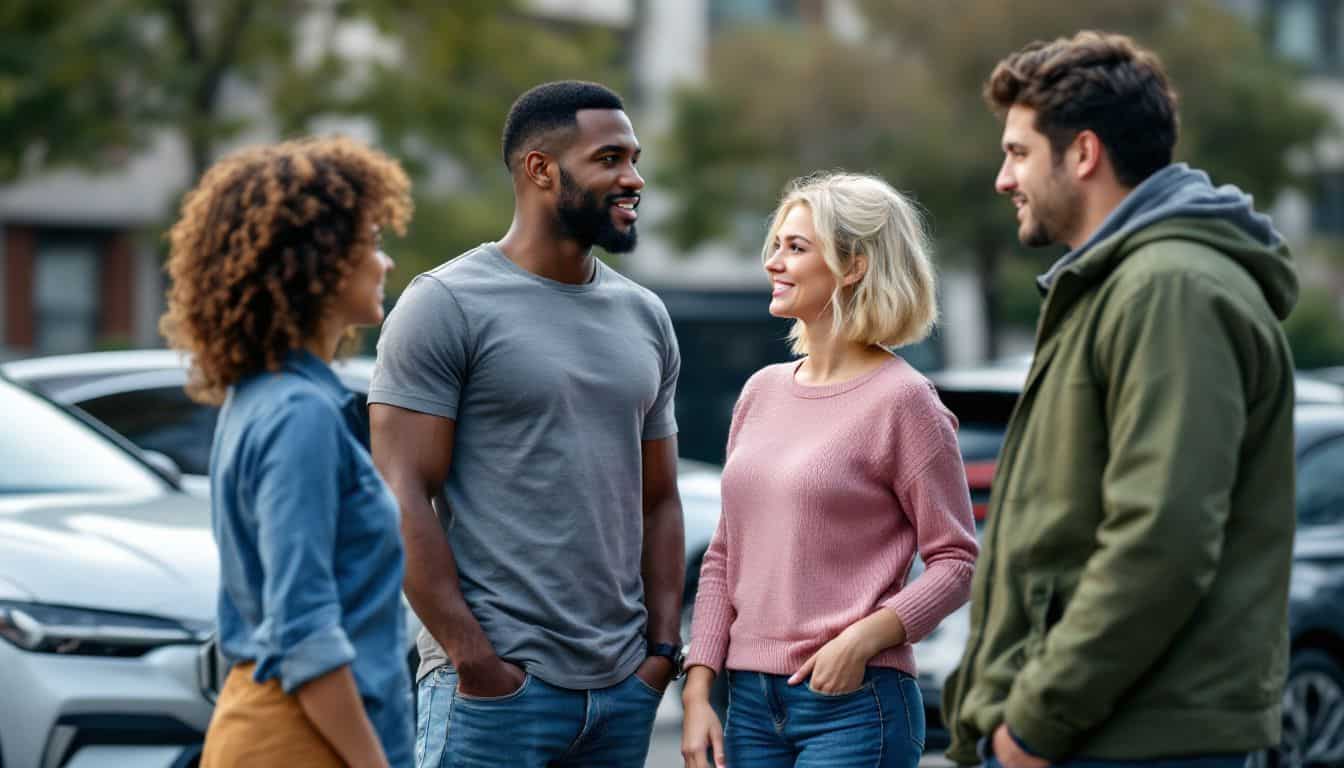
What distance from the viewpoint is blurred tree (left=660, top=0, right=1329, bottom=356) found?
1097 inches

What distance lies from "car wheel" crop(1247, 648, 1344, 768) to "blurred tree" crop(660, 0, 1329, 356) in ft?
69.7

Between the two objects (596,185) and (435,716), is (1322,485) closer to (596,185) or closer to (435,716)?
(596,185)

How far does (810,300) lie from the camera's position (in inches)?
153

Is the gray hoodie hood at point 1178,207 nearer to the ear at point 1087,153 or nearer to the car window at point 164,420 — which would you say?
the ear at point 1087,153

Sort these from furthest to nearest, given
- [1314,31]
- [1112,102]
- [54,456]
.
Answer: [1314,31] → [54,456] → [1112,102]

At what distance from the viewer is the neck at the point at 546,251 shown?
12.8 feet

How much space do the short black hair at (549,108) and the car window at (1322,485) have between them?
4276mm

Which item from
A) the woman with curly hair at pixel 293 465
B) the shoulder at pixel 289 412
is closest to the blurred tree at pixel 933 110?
the woman with curly hair at pixel 293 465

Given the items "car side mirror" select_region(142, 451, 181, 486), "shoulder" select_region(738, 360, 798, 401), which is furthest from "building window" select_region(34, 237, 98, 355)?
"shoulder" select_region(738, 360, 798, 401)

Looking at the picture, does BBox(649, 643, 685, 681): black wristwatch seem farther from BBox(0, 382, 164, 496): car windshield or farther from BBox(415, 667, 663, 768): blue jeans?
BBox(0, 382, 164, 496): car windshield

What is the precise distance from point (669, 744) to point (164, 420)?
2.49m

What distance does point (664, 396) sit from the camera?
13.3ft

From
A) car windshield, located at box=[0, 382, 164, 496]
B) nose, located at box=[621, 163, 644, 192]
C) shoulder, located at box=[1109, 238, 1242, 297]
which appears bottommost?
car windshield, located at box=[0, 382, 164, 496]

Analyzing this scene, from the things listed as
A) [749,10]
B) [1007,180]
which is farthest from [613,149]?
[749,10]
